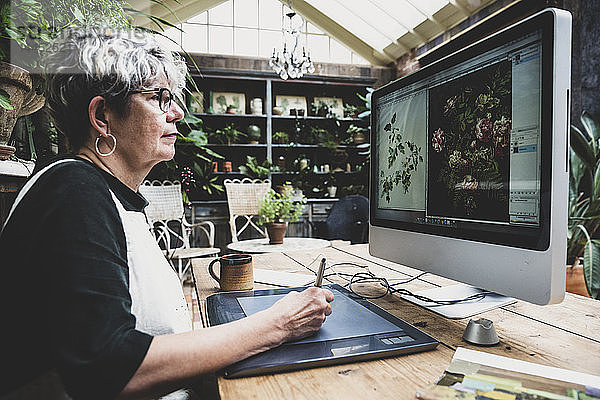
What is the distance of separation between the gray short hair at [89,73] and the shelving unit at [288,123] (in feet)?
15.0

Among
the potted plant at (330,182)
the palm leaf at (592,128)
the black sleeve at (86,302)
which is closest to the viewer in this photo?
the black sleeve at (86,302)

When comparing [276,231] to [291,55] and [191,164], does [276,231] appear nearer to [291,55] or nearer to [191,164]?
[291,55]

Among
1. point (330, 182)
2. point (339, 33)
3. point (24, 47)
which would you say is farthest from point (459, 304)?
point (339, 33)

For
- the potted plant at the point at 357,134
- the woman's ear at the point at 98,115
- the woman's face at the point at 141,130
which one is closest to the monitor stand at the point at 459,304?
the woman's face at the point at 141,130

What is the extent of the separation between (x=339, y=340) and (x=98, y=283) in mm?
429

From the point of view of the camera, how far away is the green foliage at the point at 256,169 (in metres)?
5.55

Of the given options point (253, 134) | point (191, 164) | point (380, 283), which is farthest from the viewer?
point (253, 134)

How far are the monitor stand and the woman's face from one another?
76 centimetres

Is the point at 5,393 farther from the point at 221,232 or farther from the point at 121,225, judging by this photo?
the point at 221,232

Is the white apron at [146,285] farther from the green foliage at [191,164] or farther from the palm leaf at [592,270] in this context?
the green foliage at [191,164]

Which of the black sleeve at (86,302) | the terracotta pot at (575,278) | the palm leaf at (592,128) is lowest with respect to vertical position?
the terracotta pot at (575,278)

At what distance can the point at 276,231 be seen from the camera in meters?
2.85

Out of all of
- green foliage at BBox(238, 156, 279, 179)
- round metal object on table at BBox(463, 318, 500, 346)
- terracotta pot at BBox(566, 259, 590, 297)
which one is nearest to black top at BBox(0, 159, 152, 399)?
round metal object on table at BBox(463, 318, 500, 346)

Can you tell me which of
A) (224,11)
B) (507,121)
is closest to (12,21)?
(507,121)
